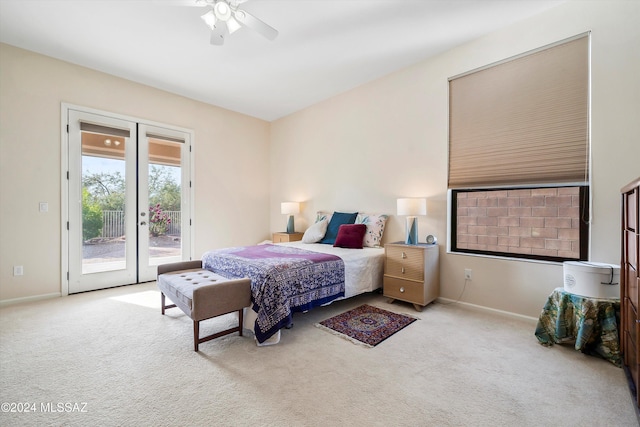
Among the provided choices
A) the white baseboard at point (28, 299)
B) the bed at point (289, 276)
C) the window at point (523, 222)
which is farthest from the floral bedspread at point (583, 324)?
the white baseboard at point (28, 299)

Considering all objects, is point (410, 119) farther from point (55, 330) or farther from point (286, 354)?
point (55, 330)

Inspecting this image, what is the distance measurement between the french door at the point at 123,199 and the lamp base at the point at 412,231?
3.48 m

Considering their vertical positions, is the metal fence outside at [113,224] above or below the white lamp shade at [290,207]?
below

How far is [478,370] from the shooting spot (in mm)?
1910

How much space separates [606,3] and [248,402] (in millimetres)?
4089

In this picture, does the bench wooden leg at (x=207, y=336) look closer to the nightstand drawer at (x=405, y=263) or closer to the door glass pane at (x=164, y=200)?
the nightstand drawer at (x=405, y=263)

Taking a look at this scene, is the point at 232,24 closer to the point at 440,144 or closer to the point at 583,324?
the point at 440,144

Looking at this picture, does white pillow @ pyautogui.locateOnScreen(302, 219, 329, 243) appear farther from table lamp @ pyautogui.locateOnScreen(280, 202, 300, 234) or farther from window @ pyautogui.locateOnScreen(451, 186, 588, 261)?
window @ pyautogui.locateOnScreen(451, 186, 588, 261)

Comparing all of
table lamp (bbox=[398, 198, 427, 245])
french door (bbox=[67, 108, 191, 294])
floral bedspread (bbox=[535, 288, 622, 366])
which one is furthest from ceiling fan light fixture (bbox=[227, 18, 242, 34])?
floral bedspread (bbox=[535, 288, 622, 366])

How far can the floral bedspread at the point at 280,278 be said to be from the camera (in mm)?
2314

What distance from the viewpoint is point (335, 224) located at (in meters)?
4.18

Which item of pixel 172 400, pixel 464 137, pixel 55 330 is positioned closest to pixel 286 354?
pixel 172 400

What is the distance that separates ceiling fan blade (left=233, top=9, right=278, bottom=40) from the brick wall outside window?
2.66 m

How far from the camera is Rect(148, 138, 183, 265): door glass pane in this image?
168 inches
